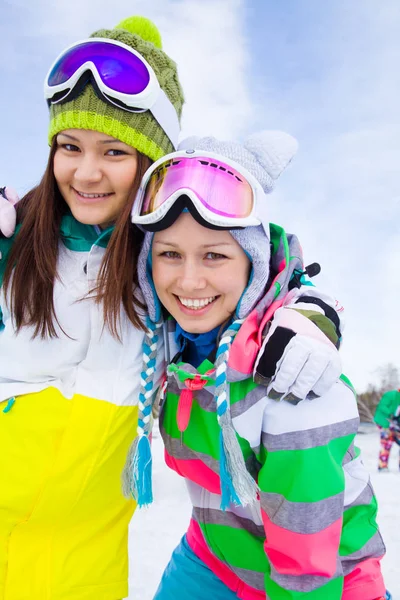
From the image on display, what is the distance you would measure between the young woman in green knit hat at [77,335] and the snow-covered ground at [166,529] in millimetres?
1860

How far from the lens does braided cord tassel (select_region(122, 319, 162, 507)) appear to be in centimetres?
186

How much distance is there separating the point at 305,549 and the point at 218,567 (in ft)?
2.44

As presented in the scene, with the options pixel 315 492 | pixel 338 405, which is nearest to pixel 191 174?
pixel 338 405

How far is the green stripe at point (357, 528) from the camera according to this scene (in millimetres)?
1799

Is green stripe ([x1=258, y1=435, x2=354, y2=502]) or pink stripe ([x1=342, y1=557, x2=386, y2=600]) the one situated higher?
green stripe ([x1=258, y1=435, x2=354, y2=502])

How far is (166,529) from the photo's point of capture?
466 centimetres

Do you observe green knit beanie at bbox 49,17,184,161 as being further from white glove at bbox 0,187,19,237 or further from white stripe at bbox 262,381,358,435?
white stripe at bbox 262,381,358,435

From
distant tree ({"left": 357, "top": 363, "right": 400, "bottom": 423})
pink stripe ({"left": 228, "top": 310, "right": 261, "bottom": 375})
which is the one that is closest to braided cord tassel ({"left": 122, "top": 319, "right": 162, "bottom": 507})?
pink stripe ({"left": 228, "top": 310, "right": 261, "bottom": 375})

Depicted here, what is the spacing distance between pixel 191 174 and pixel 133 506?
134 cm

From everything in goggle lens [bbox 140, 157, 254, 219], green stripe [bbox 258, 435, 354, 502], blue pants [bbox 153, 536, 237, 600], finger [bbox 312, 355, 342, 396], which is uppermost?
goggle lens [bbox 140, 157, 254, 219]

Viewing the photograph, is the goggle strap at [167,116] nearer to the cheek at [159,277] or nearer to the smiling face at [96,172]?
the smiling face at [96,172]

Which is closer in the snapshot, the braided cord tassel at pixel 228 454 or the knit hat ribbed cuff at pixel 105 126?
the braided cord tassel at pixel 228 454

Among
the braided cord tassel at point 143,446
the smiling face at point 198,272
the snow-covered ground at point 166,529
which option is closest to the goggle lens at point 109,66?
the smiling face at point 198,272

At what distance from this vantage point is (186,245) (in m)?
1.79
